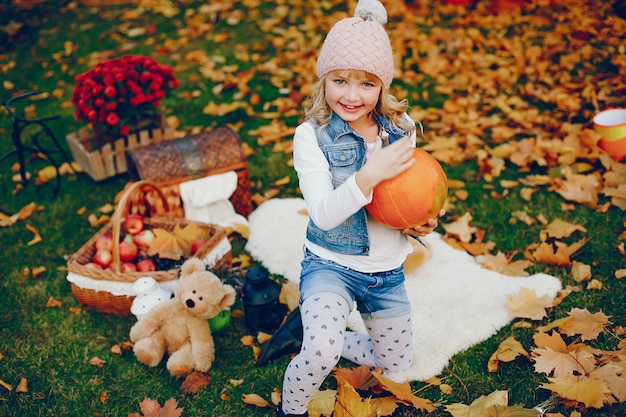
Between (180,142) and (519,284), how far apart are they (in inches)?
96.7

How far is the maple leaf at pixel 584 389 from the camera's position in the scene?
2279 mm

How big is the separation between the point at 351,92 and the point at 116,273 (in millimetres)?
1723

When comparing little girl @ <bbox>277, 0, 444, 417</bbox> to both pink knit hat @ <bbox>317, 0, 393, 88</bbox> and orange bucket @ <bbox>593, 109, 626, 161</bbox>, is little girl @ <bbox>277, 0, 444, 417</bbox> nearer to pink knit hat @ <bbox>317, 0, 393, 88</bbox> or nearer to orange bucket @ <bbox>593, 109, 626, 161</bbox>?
pink knit hat @ <bbox>317, 0, 393, 88</bbox>

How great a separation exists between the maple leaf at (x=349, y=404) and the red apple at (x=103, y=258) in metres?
1.66

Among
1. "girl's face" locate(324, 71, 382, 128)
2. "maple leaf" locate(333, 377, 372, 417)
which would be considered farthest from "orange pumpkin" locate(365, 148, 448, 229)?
"maple leaf" locate(333, 377, 372, 417)

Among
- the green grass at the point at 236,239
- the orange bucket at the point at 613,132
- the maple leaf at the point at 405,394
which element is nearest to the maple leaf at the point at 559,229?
the green grass at the point at 236,239

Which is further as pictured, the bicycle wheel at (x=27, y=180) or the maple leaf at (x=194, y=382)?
the bicycle wheel at (x=27, y=180)

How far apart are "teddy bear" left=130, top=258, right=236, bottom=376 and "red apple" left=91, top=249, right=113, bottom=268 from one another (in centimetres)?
53

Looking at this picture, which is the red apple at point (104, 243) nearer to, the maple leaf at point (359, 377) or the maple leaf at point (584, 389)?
the maple leaf at point (359, 377)

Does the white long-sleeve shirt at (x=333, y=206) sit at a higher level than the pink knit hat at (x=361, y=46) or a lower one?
lower

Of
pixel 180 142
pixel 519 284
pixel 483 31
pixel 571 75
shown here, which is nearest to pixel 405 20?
pixel 483 31

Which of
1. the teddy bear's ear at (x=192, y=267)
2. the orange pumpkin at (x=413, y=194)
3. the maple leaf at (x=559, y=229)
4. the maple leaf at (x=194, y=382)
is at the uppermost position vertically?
the orange pumpkin at (x=413, y=194)

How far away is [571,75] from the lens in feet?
17.9

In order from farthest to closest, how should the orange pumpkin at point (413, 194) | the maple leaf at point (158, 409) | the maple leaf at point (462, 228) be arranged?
1. the maple leaf at point (462, 228)
2. the maple leaf at point (158, 409)
3. the orange pumpkin at point (413, 194)
